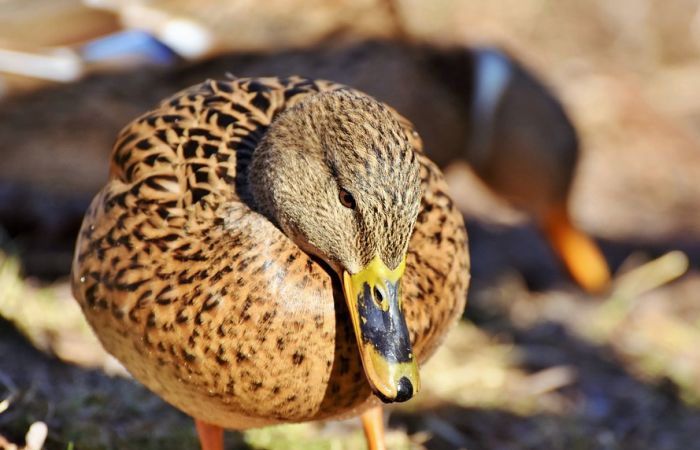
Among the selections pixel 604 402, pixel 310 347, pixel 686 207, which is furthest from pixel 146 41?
pixel 686 207

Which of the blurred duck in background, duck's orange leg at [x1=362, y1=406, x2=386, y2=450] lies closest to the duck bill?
duck's orange leg at [x1=362, y1=406, x2=386, y2=450]

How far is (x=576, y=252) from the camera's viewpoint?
542 centimetres

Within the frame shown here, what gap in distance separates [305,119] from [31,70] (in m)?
2.73

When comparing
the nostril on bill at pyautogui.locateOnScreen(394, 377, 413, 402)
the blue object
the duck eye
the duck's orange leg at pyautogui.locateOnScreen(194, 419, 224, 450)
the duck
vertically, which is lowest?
the duck

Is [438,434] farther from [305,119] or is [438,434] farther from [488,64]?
[488,64]

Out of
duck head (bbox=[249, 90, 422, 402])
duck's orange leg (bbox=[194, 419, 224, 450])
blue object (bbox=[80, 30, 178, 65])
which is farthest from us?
blue object (bbox=[80, 30, 178, 65])

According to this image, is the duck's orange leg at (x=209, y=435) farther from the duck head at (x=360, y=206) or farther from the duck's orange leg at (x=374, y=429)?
the duck head at (x=360, y=206)

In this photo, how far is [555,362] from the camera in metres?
4.50

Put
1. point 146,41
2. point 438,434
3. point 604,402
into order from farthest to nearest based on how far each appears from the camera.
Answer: point 146,41 < point 604,402 < point 438,434

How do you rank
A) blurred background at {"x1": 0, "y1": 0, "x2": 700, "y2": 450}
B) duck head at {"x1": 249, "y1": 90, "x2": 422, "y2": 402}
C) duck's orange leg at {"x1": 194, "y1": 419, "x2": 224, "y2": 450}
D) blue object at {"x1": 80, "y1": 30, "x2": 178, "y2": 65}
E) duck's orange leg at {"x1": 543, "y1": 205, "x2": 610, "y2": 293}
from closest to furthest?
duck head at {"x1": 249, "y1": 90, "x2": 422, "y2": 402}, duck's orange leg at {"x1": 194, "y1": 419, "x2": 224, "y2": 450}, blurred background at {"x1": 0, "y1": 0, "x2": 700, "y2": 450}, blue object at {"x1": 80, "y1": 30, "x2": 178, "y2": 65}, duck's orange leg at {"x1": 543, "y1": 205, "x2": 610, "y2": 293}

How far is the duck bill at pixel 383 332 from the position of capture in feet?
7.37

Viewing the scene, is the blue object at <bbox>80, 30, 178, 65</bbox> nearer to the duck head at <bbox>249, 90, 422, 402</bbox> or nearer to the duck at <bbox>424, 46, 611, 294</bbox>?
the duck at <bbox>424, 46, 611, 294</bbox>

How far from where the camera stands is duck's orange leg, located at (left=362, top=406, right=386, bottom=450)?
283 centimetres

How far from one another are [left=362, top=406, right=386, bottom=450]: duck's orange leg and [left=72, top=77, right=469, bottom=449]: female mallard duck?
26 cm
